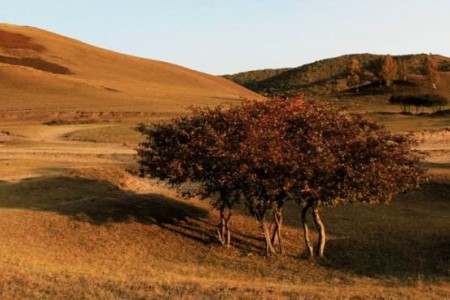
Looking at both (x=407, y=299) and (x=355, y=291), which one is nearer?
(x=407, y=299)

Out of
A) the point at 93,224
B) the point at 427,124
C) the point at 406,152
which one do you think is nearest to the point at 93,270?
the point at 93,224

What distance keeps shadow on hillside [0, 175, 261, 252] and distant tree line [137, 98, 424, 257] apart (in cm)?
163

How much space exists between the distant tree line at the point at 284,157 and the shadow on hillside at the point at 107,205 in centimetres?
163

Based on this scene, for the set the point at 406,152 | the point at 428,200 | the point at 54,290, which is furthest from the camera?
the point at 428,200

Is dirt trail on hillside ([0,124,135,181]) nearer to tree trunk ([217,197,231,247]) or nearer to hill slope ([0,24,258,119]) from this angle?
tree trunk ([217,197,231,247])

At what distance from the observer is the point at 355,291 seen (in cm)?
1631

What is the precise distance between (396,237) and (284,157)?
7.36 metres

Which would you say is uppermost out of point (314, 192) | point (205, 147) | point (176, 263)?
point (205, 147)

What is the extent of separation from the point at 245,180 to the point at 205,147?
1916 mm

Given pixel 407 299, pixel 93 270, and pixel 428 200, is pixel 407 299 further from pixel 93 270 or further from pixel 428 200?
pixel 428 200

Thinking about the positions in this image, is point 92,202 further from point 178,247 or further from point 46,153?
point 46,153

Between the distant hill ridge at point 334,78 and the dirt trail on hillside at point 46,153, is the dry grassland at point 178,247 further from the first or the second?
the distant hill ridge at point 334,78

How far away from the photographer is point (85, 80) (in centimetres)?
10644

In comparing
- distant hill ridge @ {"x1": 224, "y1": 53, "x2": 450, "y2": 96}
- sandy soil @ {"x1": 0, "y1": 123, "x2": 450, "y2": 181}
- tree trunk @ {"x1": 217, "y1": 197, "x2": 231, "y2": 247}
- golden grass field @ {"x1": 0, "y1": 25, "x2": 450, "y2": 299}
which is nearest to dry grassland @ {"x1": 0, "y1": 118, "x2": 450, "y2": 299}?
golden grass field @ {"x1": 0, "y1": 25, "x2": 450, "y2": 299}
